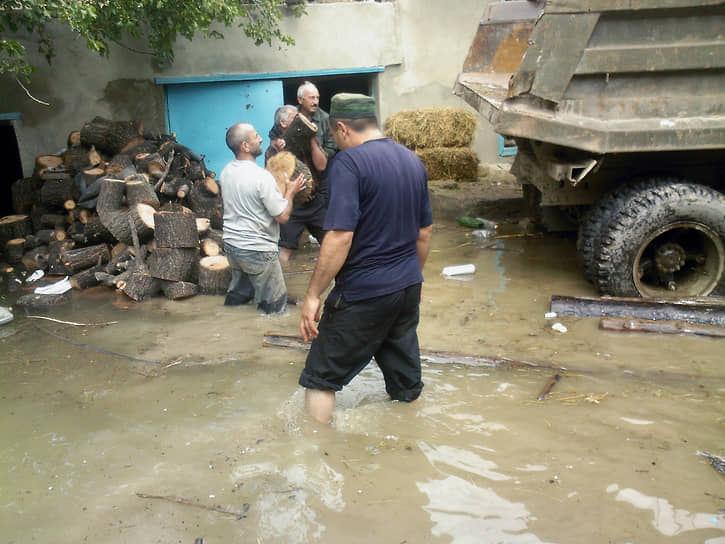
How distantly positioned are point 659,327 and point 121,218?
5.51m

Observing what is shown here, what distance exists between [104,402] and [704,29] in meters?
5.23

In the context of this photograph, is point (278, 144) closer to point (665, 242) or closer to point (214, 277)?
point (214, 277)

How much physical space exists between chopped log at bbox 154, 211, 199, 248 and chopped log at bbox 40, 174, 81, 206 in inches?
83.0

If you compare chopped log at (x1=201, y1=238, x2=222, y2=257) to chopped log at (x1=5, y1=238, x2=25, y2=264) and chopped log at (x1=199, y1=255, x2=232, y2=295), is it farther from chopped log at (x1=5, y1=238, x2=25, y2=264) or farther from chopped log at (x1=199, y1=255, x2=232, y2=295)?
chopped log at (x1=5, y1=238, x2=25, y2=264)

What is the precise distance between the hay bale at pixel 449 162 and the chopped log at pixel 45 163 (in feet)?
18.4

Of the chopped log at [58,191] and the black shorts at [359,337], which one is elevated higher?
the chopped log at [58,191]

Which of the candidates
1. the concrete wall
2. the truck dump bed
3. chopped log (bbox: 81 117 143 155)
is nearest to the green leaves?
the concrete wall

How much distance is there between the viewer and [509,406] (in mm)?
3795

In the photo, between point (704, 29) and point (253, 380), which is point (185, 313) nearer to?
point (253, 380)

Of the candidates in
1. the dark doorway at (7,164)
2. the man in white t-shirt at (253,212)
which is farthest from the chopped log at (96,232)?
the dark doorway at (7,164)

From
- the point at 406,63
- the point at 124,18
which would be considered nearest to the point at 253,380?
the point at 124,18

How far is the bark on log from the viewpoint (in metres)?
Result: 6.85

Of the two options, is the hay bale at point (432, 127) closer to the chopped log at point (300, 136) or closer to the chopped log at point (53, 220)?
the chopped log at point (300, 136)

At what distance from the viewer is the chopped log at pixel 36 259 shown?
7285mm
